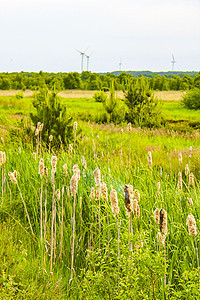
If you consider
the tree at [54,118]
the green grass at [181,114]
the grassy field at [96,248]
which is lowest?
the green grass at [181,114]

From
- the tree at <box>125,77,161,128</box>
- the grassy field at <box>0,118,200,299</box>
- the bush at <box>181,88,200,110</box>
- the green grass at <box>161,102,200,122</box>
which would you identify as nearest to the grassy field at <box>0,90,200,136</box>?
the green grass at <box>161,102,200,122</box>

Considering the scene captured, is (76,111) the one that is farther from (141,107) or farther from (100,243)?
(100,243)

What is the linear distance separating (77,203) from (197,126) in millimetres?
17068

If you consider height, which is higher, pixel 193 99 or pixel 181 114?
pixel 193 99

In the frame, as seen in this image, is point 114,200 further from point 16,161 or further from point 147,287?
point 16,161

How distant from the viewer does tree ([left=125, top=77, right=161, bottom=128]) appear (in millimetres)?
17094

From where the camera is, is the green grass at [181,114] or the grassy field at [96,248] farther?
the green grass at [181,114]

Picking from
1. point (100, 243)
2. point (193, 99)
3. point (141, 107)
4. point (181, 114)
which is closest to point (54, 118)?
point (100, 243)

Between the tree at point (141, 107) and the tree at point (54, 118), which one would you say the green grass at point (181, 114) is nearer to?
the tree at point (141, 107)

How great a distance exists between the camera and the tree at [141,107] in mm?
17094

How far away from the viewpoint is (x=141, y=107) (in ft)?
56.4

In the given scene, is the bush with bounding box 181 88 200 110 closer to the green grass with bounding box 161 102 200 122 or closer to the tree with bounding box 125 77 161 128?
the green grass with bounding box 161 102 200 122

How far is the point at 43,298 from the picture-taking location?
222 cm

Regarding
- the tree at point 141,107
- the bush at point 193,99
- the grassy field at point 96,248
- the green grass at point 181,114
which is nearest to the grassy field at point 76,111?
the green grass at point 181,114
